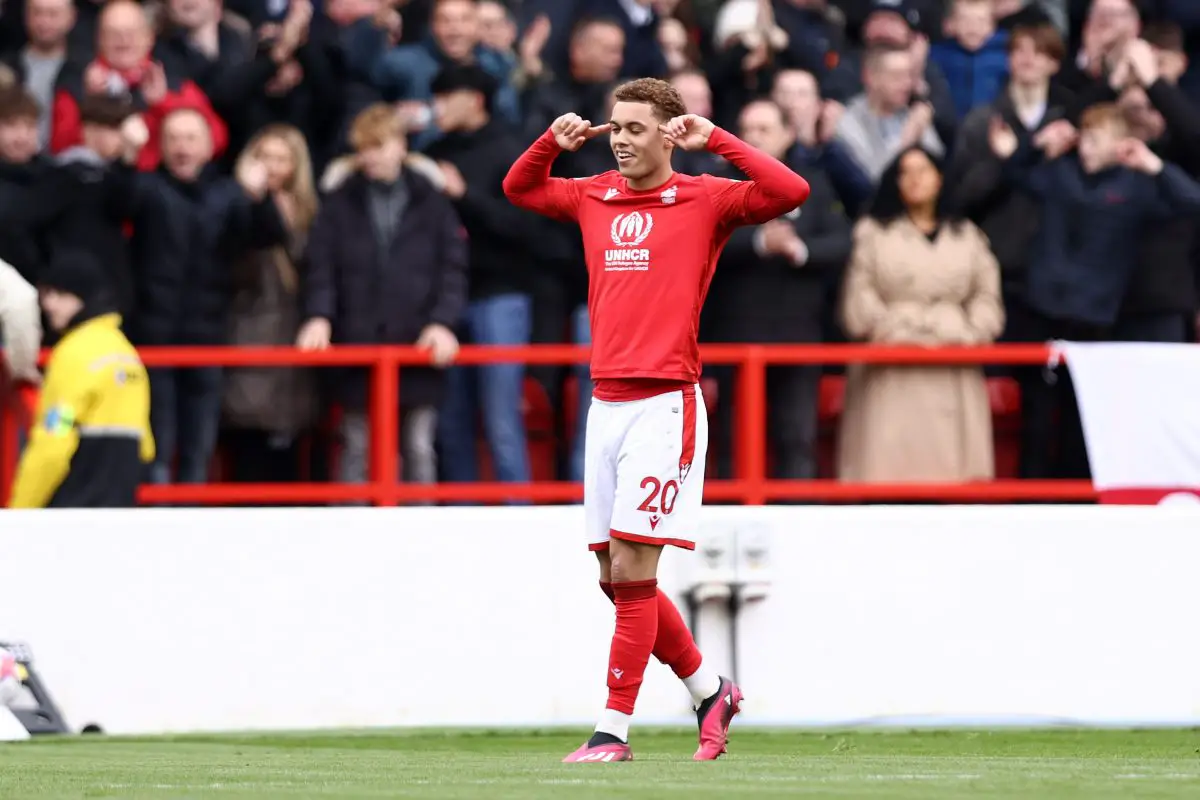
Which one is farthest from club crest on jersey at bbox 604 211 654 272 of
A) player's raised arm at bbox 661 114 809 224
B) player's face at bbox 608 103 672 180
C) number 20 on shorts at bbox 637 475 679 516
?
number 20 on shorts at bbox 637 475 679 516

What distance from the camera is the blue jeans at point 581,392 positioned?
12305 mm

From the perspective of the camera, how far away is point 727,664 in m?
11.4

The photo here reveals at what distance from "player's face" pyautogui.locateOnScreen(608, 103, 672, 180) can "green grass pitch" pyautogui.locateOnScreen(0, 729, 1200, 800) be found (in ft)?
6.67

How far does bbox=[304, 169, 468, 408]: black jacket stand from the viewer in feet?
39.8

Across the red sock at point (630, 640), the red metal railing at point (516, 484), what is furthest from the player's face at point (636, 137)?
the red metal railing at point (516, 484)

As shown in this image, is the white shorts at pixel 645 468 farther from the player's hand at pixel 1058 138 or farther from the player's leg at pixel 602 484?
the player's hand at pixel 1058 138

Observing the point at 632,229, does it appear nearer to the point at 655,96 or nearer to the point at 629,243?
the point at 629,243

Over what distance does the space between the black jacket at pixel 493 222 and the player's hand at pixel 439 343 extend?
0.48 m

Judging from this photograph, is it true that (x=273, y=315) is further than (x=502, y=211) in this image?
No

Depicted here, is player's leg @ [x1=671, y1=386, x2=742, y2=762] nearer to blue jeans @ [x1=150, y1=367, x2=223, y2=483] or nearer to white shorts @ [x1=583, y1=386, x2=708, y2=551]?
white shorts @ [x1=583, y1=386, x2=708, y2=551]

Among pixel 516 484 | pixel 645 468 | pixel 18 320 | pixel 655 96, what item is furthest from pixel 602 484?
pixel 18 320

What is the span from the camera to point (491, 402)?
1212 centimetres

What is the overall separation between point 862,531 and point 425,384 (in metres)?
2.28

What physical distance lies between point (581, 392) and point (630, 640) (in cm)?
426
